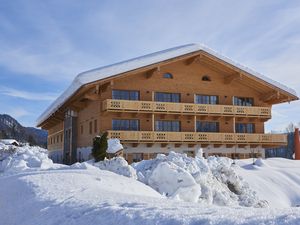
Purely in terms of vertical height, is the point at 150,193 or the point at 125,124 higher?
the point at 125,124

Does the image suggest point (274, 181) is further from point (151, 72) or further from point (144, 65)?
point (151, 72)

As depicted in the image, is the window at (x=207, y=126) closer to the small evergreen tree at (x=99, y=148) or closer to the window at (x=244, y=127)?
the window at (x=244, y=127)

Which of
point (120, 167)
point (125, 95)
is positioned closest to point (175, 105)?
point (125, 95)

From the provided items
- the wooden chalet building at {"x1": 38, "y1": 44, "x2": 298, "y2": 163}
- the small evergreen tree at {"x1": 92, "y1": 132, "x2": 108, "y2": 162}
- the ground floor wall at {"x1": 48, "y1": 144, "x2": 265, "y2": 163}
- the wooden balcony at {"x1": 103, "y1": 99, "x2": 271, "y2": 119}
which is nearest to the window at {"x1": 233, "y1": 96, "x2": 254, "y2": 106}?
the wooden chalet building at {"x1": 38, "y1": 44, "x2": 298, "y2": 163}

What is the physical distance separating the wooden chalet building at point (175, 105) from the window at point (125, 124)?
0.07 metres

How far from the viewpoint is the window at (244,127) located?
3102 cm

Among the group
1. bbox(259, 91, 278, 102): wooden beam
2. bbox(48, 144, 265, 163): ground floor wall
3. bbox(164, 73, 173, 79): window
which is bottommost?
bbox(48, 144, 265, 163): ground floor wall

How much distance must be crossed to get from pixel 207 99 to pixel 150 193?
2054 centimetres

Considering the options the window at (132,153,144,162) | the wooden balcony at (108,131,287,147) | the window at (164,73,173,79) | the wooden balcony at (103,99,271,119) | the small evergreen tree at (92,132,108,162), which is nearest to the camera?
the small evergreen tree at (92,132,108,162)

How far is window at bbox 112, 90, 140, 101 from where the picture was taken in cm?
2731

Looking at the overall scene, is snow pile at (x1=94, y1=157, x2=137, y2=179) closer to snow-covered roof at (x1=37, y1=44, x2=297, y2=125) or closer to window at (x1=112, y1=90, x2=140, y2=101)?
snow-covered roof at (x1=37, y1=44, x2=297, y2=125)

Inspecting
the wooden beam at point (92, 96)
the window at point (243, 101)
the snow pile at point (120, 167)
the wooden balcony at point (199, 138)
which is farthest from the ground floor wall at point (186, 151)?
the snow pile at point (120, 167)

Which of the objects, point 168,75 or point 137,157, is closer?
point 137,157

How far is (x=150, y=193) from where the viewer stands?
1023 centimetres
